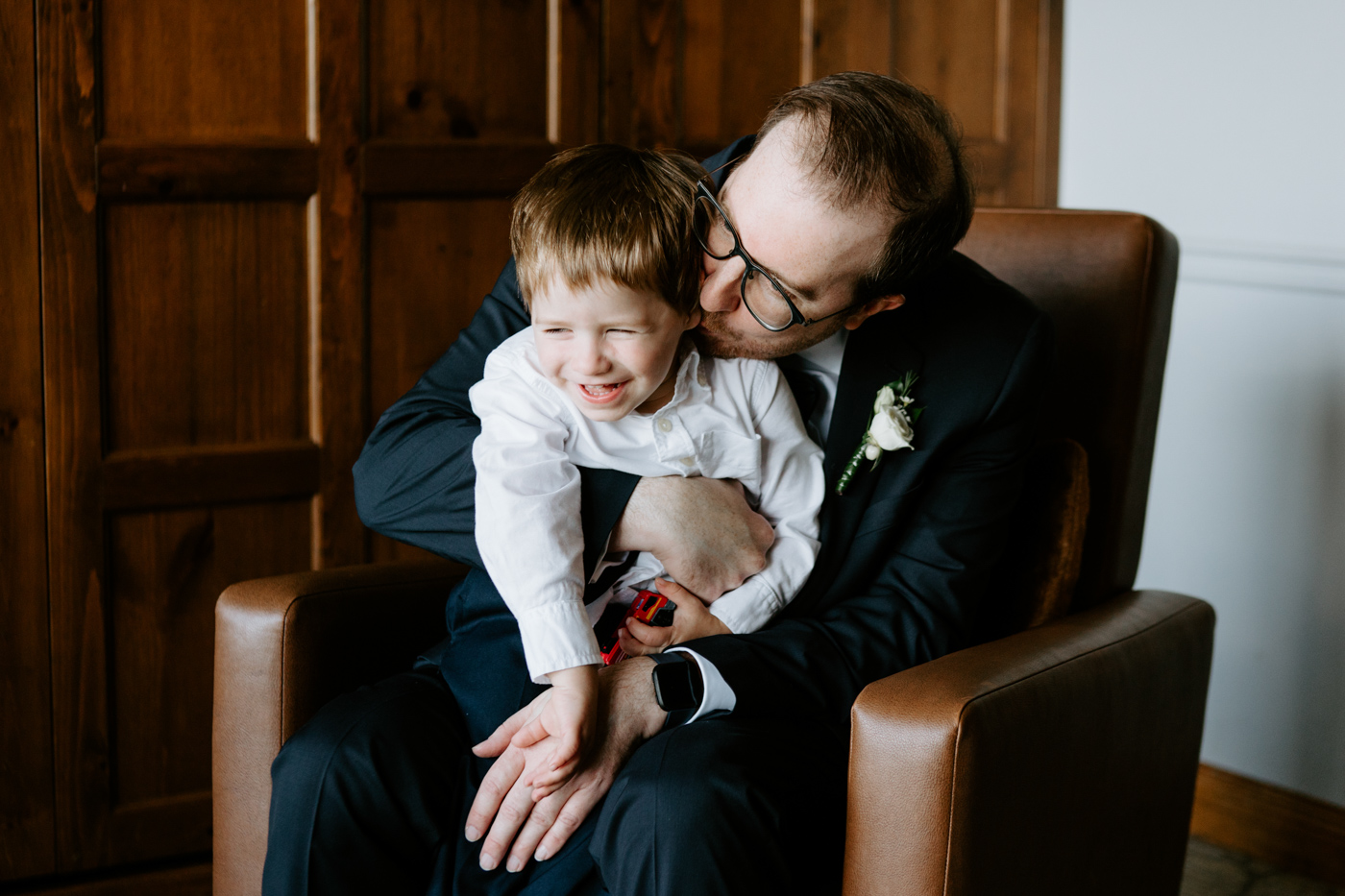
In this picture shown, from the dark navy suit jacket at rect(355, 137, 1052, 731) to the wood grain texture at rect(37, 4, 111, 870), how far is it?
2.49 ft

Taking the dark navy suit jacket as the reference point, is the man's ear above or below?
above

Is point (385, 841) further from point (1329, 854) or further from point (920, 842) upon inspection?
point (1329, 854)

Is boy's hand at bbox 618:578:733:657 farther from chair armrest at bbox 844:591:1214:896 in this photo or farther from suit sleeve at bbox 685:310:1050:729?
chair armrest at bbox 844:591:1214:896

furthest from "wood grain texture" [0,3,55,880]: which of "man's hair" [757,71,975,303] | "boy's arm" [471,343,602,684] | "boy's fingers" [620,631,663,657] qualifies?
"man's hair" [757,71,975,303]

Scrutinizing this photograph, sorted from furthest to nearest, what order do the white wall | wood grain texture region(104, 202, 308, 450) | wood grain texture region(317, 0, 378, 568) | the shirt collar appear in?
the white wall → wood grain texture region(317, 0, 378, 568) → wood grain texture region(104, 202, 308, 450) → the shirt collar

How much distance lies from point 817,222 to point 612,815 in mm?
666

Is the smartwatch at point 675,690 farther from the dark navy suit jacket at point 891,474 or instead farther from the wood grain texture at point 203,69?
the wood grain texture at point 203,69

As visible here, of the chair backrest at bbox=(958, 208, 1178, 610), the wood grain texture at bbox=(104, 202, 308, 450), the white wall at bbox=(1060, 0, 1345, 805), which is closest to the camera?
the chair backrest at bbox=(958, 208, 1178, 610)

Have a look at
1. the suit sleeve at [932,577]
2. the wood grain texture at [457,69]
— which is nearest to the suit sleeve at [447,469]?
the suit sleeve at [932,577]

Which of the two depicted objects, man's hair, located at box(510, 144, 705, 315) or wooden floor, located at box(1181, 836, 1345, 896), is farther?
wooden floor, located at box(1181, 836, 1345, 896)

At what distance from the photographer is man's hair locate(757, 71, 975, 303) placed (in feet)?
4.26

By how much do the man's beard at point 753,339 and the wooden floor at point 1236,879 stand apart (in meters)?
1.56

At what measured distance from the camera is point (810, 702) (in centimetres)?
139

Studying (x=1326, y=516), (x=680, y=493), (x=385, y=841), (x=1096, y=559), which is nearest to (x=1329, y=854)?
(x=1326, y=516)
